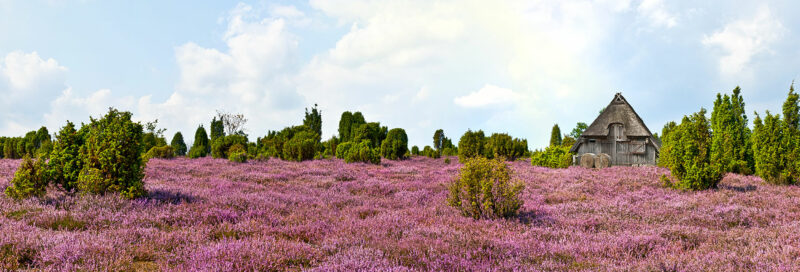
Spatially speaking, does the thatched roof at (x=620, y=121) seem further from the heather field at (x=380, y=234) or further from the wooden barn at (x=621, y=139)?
the heather field at (x=380, y=234)

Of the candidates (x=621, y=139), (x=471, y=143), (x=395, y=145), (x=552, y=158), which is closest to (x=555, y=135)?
(x=621, y=139)

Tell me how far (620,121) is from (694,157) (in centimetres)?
1909

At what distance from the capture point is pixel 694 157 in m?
12.0

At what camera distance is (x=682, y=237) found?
20.7 ft

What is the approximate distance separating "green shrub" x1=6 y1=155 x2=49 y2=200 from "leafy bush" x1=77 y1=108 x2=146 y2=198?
736mm

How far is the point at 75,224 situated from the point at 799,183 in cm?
1981

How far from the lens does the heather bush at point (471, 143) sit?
3139cm

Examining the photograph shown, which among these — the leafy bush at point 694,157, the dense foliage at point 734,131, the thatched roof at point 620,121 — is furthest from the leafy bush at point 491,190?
the thatched roof at point 620,121

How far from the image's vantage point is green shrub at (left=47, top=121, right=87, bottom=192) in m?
8.33

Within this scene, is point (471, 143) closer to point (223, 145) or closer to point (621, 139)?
point (621, 139)

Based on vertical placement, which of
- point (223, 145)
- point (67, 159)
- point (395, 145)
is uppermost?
point (395, 145)

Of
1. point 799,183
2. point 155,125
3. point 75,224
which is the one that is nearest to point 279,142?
point 155,125

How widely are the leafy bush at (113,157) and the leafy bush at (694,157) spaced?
1421 centimetres

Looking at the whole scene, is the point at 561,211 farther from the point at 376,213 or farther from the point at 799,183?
the point at 799,183
